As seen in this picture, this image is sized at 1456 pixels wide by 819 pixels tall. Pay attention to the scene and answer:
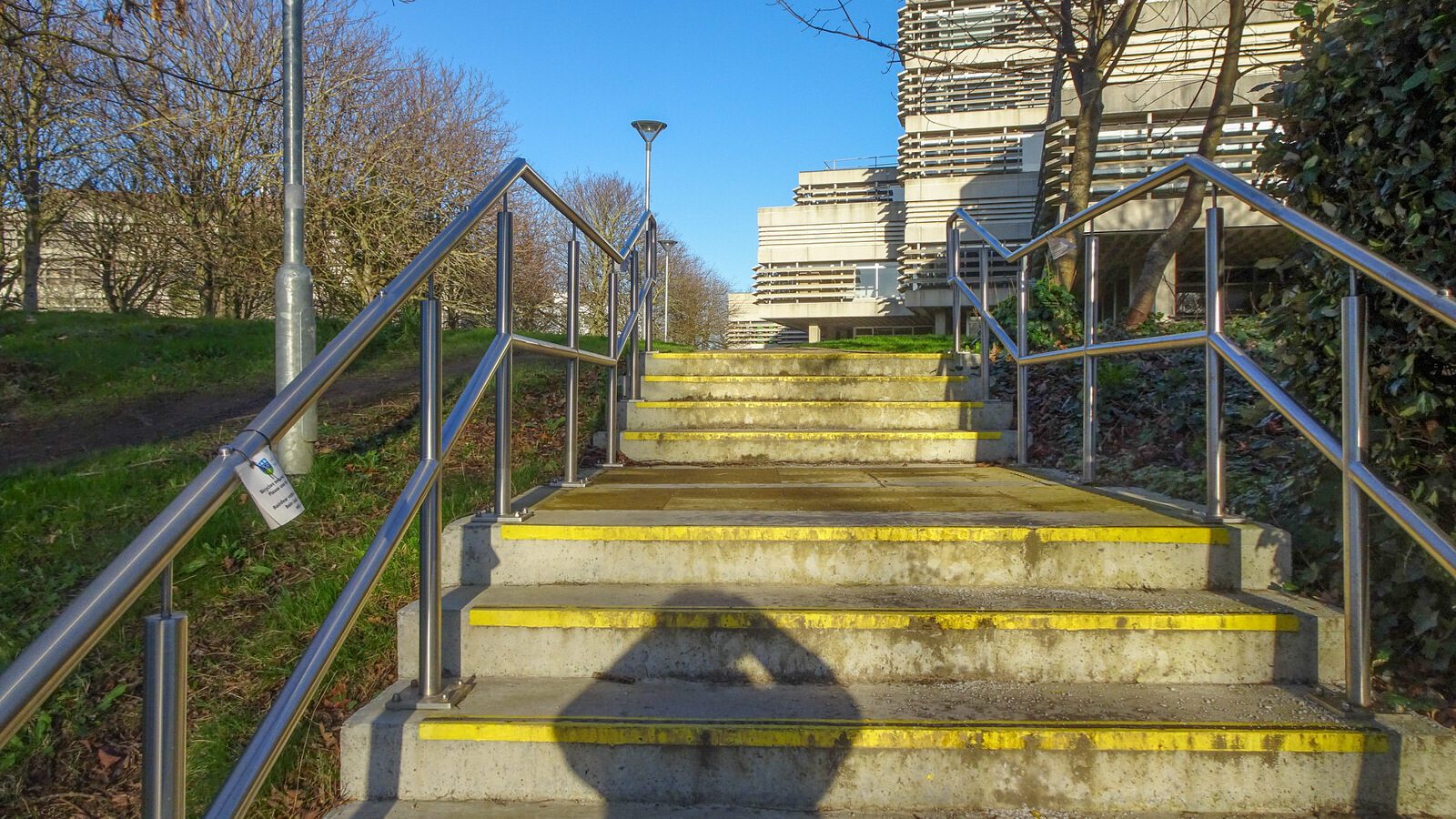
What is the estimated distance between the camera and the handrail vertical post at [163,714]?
1399 millimetres

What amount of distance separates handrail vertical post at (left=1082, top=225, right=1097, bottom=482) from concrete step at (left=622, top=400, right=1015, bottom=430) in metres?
1.15

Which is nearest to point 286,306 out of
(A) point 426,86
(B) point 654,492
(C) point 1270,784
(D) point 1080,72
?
(B) point 654,492

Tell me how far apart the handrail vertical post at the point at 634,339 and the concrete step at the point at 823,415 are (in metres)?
0.18

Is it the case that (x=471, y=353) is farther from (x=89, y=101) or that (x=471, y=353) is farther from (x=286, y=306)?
(x=89, y=101)

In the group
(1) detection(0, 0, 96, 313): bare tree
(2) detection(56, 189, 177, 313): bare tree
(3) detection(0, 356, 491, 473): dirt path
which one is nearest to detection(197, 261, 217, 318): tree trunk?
(2) detection(56, 189, 177, 313): bare tree

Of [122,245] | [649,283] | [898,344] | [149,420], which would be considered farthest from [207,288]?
[649,283]

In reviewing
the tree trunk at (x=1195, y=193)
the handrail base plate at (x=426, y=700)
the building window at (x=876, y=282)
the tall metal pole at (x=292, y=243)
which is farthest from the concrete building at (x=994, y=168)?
the tall metal pole at (x=292, y=243)

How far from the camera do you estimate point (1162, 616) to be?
2.50m

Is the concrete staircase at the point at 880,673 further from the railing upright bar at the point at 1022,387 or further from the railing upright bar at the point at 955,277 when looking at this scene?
the railing upright bar at the point at 955,277

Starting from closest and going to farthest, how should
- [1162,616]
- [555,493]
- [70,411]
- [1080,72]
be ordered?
[1162,616]
[555,493]
[70,411]
[1080,72]

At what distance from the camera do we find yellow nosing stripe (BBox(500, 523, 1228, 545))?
9.21ft

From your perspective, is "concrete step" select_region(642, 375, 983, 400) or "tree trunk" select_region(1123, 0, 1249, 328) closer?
"concrete step" select_region(642, 375, 983, 400)

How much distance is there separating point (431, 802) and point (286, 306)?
3116 mm

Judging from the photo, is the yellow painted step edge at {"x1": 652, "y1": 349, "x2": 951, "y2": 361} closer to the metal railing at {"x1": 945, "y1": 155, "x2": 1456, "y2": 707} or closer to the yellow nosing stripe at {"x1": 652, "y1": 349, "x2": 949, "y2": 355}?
the yellow nosing stripe at {"x1": 652, "y1": 349, "x2": 949, "y2": 355}
